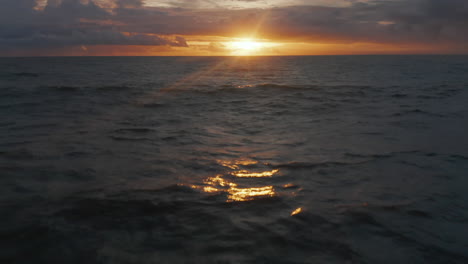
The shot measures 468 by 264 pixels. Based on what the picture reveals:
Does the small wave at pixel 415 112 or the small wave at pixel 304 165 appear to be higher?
the small wave at pixel 415 112

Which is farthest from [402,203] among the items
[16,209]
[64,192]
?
[16,209]

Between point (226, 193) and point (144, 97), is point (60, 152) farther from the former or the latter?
point (144, 97)

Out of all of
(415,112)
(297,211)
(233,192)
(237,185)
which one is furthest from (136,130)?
(415,112)

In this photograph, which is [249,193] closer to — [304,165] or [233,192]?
[233,192]

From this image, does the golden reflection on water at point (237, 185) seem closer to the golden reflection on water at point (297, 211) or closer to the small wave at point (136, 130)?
the golden reflection on water at point (297, 211)

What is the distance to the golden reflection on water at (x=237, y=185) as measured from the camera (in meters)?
5.32

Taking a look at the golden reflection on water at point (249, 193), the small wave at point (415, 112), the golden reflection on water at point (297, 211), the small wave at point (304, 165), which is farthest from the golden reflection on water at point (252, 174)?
the small wave at point (415, 112)

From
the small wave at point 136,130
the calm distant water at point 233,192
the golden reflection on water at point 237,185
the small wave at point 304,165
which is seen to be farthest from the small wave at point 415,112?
the small wave at point 136,130

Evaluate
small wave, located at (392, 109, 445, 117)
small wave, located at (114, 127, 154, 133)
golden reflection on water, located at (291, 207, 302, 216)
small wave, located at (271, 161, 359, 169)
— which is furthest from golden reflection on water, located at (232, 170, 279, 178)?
small wave, located at (392, 109, 445, 117)

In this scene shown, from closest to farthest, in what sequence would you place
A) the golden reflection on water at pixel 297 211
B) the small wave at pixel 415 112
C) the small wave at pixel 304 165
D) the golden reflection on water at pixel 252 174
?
the golden reflection on water at pixel 297 211 < the golden reflection on water at pixel 252 174 < the small wave at pixel 304 165 < the small wave at pixel 415 112

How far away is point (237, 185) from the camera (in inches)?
229

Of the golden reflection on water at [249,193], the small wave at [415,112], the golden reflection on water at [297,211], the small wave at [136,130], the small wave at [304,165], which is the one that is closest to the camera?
the golden reflection on water at [297,211]

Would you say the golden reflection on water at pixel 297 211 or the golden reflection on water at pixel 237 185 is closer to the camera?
the golden reflection on water at pixel 297 211

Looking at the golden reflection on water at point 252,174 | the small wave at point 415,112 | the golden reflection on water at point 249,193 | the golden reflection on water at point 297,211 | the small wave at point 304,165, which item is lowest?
the golden reflection on water at point 297,211
